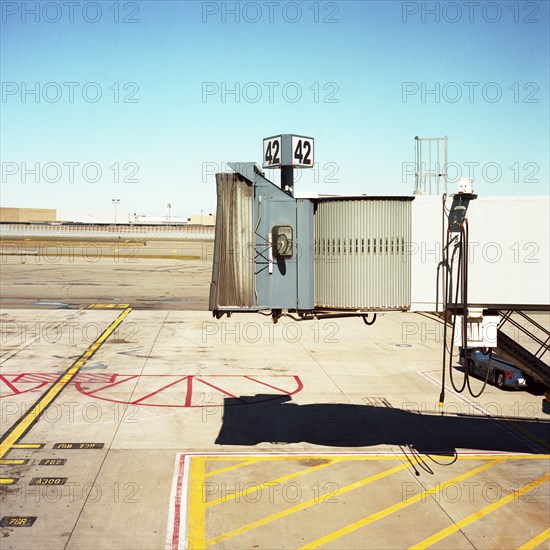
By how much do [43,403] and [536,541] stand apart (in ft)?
76.0

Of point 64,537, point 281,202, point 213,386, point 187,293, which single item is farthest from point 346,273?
point 187,293

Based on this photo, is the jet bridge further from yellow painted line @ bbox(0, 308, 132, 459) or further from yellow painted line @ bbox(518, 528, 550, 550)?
yellow painted line @ bbox(0, 308, 132, 459)

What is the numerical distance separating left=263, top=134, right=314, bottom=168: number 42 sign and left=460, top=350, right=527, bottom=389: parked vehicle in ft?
64.7

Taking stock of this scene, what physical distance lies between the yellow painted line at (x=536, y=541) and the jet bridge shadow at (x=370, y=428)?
6763 mm

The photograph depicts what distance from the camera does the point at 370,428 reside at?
1136 inches

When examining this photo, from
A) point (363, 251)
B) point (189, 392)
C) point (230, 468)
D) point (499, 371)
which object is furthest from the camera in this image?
point (499, 371)

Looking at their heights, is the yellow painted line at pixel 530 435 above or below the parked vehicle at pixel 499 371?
below

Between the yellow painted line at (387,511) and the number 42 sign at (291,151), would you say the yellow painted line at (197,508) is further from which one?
the number 42 sign at (291,151)

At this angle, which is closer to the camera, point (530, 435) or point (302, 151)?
point (302, 151)

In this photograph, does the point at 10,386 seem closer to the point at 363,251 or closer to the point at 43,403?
the point at 43,403

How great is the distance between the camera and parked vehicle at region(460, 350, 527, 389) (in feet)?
117

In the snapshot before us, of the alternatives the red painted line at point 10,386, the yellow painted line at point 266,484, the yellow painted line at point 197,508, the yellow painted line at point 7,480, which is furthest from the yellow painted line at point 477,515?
the red painted line at point 10,386

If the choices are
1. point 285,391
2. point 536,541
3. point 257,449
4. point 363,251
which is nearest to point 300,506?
point 257,449

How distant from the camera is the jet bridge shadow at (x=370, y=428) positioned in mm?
27031
